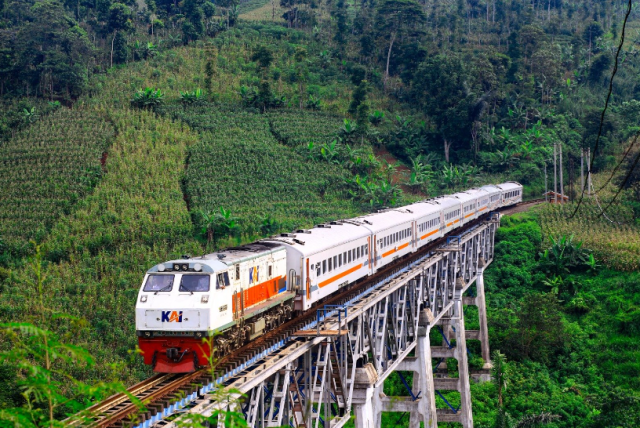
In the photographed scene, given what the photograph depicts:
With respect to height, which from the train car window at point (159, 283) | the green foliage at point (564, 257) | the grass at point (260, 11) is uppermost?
the grass at point (260, 11)

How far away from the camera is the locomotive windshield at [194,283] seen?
15977mm

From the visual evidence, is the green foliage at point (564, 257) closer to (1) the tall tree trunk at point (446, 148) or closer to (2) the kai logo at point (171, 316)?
(1) the tall tree trunk at point (446, 148)

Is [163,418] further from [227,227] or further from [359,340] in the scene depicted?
[227,227]

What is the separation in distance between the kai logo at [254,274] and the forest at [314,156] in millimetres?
5987

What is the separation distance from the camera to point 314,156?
6512cm

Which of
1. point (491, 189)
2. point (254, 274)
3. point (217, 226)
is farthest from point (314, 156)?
point (254, 274)

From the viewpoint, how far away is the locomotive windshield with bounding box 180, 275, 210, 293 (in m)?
16.0

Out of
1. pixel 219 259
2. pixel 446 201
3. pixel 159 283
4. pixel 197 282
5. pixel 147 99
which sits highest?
pixel 147 99

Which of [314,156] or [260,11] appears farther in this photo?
[260,11]

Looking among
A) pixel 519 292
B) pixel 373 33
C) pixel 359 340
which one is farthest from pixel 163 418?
pixel 373 33

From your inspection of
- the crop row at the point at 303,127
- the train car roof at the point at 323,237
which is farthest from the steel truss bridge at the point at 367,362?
the crop row at the point at 303,127

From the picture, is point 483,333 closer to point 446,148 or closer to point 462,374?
point 462,374

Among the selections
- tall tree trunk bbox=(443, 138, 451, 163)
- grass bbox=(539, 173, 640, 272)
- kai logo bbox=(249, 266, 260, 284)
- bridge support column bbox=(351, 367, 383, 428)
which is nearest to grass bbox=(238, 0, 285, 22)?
tall tree trunk bbox=(443, 138, 451, 163)

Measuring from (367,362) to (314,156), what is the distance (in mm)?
42440
